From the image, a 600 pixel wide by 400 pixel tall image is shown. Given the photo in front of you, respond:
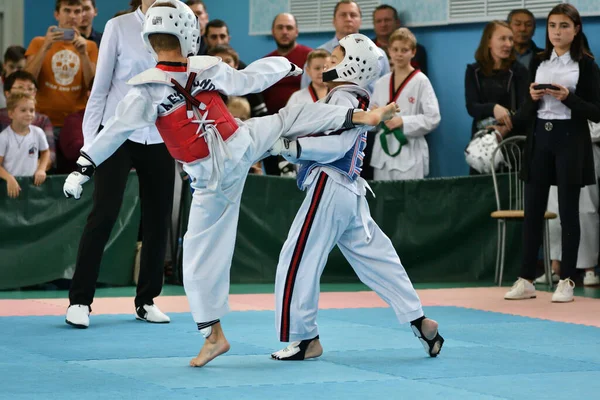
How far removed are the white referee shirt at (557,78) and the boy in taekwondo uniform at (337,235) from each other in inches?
115

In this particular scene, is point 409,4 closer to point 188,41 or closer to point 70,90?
point 70,90

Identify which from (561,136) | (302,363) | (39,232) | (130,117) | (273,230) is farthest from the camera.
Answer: (273,230)

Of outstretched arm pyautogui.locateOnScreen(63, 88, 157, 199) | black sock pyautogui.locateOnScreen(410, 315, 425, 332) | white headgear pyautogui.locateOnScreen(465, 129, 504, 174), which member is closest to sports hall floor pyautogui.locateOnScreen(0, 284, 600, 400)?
black sock pyautogui.locateOnScreen(410, 315, 425, 332)

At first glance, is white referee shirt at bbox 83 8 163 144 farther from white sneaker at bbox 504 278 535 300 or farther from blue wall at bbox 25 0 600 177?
blue wall at bbox 25 0 600 177

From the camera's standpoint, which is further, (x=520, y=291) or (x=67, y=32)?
(x=67, y=32)

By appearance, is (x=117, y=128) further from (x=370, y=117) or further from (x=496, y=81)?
(x=496, y=81)

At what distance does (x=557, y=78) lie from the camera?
721cm

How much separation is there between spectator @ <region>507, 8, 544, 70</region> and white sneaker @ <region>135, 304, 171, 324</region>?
443 cm

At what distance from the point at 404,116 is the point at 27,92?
314cm

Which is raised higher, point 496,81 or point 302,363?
point 496,81

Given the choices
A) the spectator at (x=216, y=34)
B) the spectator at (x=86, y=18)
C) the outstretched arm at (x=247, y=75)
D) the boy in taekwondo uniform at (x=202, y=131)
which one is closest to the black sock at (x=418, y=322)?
the boy in taekwondo uniform at (x=202, y=131)

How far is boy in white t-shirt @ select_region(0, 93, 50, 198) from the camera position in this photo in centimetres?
767

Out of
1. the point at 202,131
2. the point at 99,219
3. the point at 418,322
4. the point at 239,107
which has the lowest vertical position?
the point at 418,322

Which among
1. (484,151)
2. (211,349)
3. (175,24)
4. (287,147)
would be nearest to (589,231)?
(484,151)
